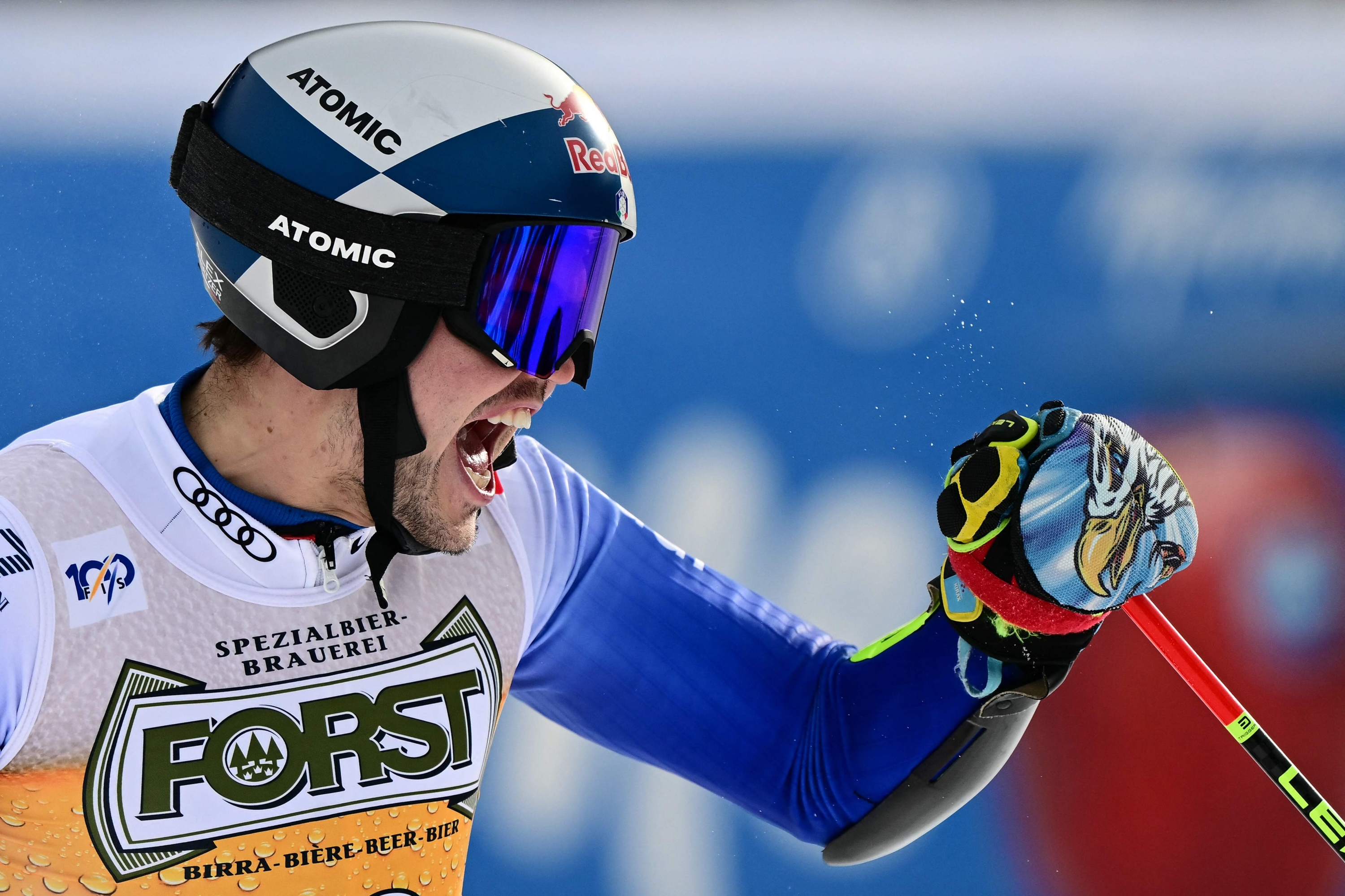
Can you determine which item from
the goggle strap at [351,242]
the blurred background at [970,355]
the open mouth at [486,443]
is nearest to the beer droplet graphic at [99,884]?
the open mouth at [486,443]

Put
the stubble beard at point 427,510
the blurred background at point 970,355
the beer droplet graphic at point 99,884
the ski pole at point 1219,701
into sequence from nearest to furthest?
the beer droplet graphic at point 99,884 < the stubble beard at point 427,510 < the ski pole at point 1219,701 < the blurred background at point 970,355

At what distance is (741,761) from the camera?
1613 mm

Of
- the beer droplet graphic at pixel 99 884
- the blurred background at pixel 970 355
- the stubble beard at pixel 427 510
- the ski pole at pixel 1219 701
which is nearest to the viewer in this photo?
the beer droplet graphic at pixel 99 884

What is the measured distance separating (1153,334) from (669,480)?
107 cm

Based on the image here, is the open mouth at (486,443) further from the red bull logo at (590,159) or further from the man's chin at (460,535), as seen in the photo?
the red bull logo at (590,159)

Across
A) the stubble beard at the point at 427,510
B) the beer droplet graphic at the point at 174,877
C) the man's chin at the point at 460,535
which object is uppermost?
the stubble beard at the point at 427,510

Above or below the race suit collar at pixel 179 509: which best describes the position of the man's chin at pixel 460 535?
below

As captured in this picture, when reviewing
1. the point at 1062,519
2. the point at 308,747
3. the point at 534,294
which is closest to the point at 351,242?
the point at 534,294

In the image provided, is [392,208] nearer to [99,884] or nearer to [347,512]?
[347,512]

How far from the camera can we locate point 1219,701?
1.48 meters

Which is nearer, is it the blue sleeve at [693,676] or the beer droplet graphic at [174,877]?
the beer droplet graphic at [174,877]

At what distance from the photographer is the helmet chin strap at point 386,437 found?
4.18ft

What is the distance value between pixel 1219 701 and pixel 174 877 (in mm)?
1221

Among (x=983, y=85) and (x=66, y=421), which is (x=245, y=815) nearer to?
(x=66, y=421)
